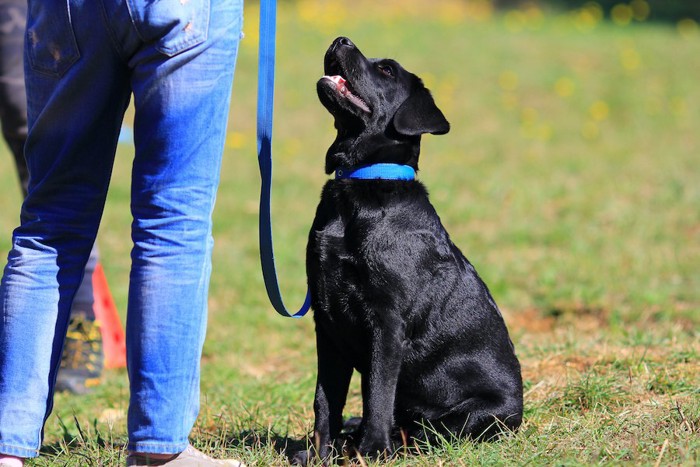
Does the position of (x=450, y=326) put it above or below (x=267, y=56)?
below

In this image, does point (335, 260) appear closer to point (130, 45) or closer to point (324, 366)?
point (324, 366)

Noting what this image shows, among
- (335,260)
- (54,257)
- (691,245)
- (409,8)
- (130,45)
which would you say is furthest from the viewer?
(409,8)

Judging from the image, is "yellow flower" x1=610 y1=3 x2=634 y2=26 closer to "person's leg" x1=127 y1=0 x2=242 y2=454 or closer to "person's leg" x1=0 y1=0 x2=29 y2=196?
"person's leg" x1=0 y1=0 x2=29 y2=196

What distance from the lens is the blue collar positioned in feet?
9.94

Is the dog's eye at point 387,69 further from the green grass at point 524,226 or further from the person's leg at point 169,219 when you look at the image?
the green grass at point 524,226

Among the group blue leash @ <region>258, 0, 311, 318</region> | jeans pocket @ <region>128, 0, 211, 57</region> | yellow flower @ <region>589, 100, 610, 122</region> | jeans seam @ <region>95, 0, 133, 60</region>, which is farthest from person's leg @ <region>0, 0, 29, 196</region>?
yellow flower @ <region>589, 100, 610, 122</region>

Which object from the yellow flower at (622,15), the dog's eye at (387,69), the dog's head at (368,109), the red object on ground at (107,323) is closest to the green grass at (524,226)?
the red object on ground at (107,323)

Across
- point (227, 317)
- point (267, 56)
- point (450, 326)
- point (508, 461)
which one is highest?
point (267, 56)

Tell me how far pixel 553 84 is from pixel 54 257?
879 cm

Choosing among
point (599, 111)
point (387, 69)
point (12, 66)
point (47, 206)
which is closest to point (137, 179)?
point (47, 206)

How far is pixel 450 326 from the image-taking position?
10.0 ft

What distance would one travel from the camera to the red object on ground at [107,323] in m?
4.61

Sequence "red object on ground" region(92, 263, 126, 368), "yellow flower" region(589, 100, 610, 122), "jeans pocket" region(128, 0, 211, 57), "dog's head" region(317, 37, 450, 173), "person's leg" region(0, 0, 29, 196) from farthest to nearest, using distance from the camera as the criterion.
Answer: "yellow flower" region(589, 100, 610, 122) → "red object on ground" region(92, 263, 126, 368) → "person's leg" region(0, 0, 29, 196) → "dog's head" region(317, 37, 450, 173) → "jeans pocket" region(128, 0, 211, 57)

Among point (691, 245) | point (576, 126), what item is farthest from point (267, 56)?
point (576, 126)
